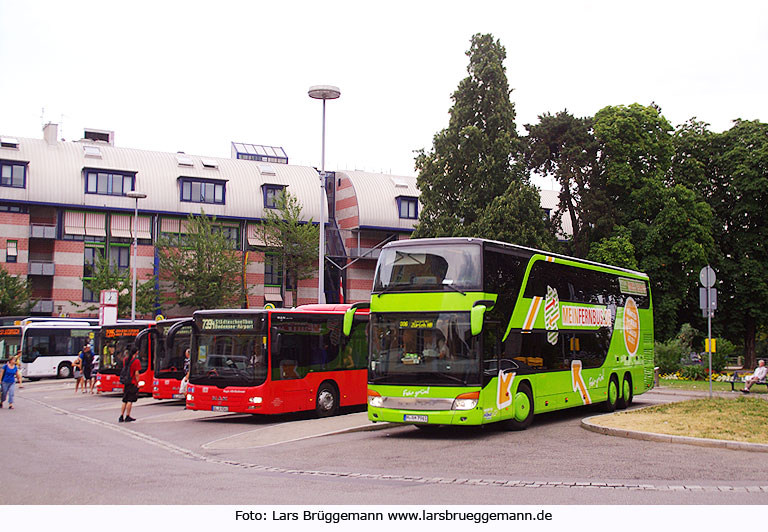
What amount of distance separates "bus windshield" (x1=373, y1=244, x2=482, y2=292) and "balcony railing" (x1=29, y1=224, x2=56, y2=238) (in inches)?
1710

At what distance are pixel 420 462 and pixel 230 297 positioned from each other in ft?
149

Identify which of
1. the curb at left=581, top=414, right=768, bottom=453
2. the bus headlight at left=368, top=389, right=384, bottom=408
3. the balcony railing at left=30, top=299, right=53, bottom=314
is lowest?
the curb at left=581, top=414, right=768, bottom=453

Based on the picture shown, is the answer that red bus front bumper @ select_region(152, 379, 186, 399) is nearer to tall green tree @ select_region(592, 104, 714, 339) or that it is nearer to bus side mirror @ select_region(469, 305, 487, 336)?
bus side mirror @ select_region(469, 305, 487, 336)

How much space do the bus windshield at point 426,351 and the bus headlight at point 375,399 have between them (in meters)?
0.23

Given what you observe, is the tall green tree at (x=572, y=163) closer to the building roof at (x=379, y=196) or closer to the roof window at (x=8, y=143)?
the building roof at (x=379, y=196)

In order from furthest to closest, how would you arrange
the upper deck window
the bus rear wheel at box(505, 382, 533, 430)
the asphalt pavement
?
the upper deck window → the bus rear wheel at box(505, 382, 533, 430) → the asphalt pavement

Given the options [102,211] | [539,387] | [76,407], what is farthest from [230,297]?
[539,387]

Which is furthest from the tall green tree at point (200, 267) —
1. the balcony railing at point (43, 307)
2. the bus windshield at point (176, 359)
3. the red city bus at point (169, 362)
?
the bus windshield at point (176, 359)

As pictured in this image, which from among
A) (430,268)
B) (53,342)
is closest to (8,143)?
(53,342)

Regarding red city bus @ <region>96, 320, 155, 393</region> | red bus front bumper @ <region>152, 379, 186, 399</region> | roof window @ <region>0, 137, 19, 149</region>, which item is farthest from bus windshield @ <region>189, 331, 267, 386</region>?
roof window @ <region>0, 137, 19, 149</region>

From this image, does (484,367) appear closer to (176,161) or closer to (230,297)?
(230,297)

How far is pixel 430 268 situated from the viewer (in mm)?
15328

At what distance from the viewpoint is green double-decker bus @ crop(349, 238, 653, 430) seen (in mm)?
14789

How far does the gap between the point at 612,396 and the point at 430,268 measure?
306 inches
